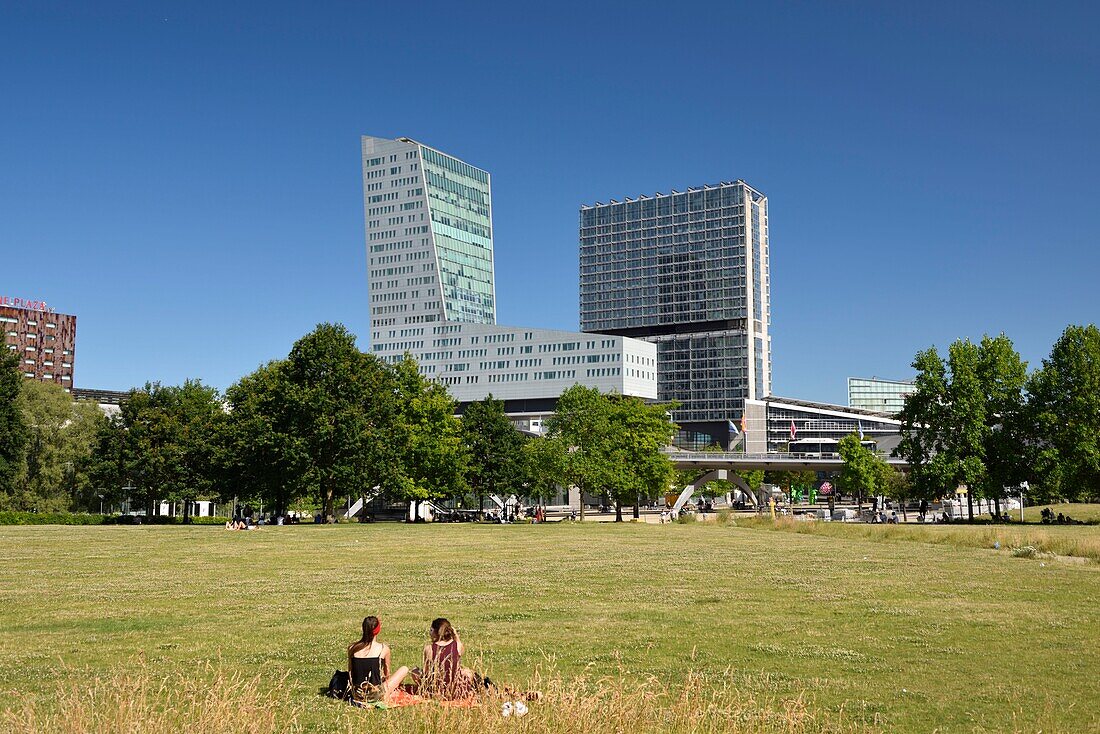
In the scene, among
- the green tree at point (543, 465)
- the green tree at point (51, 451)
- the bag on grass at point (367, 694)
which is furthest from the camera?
the green tree at point (543, 465)

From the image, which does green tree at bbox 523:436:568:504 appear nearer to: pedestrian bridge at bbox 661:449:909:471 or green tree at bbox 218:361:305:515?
green tree at bbox 218:361:305:515

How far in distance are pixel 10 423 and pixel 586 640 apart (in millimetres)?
73395

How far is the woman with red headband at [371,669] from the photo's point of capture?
13.2 m

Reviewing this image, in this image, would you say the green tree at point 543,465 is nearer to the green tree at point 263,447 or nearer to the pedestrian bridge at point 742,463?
the green tree at point 263,447

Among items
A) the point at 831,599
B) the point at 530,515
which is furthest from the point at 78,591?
the point at 530,515

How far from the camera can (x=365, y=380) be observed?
8238cm

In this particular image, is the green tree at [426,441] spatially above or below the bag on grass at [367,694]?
above

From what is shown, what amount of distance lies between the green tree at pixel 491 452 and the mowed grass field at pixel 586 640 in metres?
57.9

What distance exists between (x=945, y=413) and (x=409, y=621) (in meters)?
79.1

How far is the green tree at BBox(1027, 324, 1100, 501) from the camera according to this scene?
269 ft

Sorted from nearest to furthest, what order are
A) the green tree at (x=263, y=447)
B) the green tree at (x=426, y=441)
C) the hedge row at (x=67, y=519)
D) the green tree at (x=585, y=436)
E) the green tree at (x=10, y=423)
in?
1. the hedge row at (x=67, y=519)
2. the green tree at (x=263, y=447)
3. the green tree at (x=10, y=423)
4. the green tree at (x=426, y=441)
5. the green tree at (x=585, y=436)

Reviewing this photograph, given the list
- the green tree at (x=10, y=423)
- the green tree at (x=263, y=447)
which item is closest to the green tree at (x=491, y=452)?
the green tree at (x=263, y=447)

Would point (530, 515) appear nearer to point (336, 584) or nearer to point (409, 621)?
point (336, 584)

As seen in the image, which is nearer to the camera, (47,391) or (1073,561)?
(1073,561)
